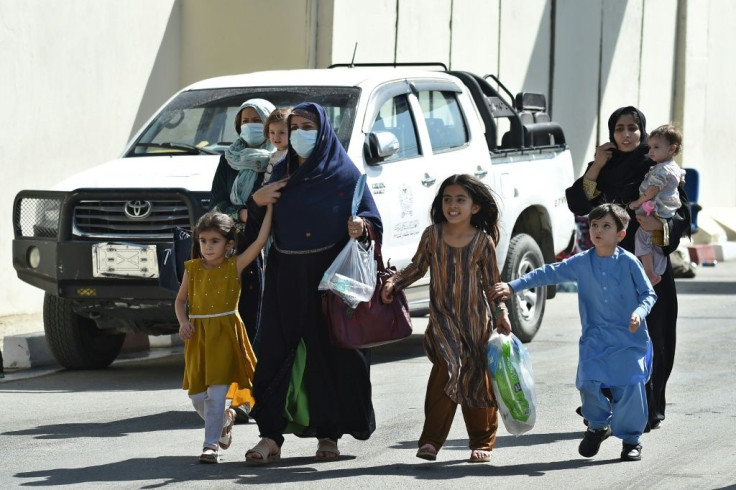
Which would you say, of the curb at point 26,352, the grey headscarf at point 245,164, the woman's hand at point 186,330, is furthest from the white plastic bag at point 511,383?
the curb at point 26,352

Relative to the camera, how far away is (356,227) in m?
7.11

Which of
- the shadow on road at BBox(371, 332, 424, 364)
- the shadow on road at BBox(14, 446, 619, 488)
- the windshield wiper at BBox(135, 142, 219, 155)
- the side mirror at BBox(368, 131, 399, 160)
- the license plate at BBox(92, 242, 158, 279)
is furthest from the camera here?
the shadow on road at BBox(371, 332, 424, 364)

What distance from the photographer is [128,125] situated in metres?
14.6

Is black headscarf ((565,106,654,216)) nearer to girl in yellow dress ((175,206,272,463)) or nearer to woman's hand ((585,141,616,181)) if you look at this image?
woman's hand ((585,141,616,181))

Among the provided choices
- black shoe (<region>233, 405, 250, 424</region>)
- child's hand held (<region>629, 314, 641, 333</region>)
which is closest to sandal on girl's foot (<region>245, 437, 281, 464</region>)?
black shoe (<region>233, 405, 250, 424</region>)

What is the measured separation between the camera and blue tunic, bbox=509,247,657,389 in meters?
7.21

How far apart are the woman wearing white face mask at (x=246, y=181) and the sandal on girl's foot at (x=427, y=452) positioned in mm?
973

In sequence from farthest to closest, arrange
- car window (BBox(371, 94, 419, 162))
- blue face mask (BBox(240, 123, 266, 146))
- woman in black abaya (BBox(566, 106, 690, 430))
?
car window (BBox(371, 94, 419, 162)) < blue face mask (BBox(240, 123, 266, 146)) < woman in black abaya (BBox(566, 106, 690, 430))

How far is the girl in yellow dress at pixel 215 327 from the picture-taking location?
23.7 feet

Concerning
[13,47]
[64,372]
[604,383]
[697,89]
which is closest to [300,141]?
[604,383]

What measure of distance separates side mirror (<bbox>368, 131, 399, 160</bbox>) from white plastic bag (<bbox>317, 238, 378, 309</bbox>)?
2770 millimetres

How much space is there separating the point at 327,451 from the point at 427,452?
0.48 m

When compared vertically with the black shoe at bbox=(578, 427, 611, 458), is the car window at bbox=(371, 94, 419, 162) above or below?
above

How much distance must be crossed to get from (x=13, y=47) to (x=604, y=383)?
7.59 meters
